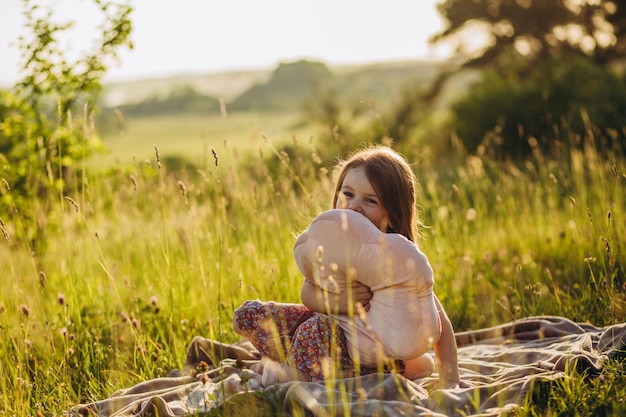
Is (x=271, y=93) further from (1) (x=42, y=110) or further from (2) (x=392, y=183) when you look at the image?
(2) (x=392, y=183)

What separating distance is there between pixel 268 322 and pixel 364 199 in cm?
73

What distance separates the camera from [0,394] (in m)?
3.07

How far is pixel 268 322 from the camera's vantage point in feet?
10.1

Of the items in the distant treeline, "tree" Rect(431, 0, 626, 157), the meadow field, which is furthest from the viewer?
the distant treeline

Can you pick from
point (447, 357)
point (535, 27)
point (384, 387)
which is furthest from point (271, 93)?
point (384, 387)

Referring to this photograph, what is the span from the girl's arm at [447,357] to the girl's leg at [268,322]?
0.62 meters

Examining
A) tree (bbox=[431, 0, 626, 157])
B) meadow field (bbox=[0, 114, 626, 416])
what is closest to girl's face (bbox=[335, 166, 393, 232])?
meadow field (bbox=[0, 114, 626, 416])

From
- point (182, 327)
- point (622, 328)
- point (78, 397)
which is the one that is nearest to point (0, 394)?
point (78, 397)

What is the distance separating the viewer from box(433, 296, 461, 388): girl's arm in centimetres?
302

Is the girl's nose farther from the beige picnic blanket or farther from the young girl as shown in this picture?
the beige picnic blanket

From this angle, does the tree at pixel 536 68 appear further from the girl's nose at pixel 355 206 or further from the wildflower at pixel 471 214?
the girl's nose at pixel 355 206

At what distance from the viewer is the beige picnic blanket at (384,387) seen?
2.64 metres

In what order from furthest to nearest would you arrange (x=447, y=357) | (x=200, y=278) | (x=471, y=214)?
(x=471, y=214), (x=200, y=278), (x=447, y=357)

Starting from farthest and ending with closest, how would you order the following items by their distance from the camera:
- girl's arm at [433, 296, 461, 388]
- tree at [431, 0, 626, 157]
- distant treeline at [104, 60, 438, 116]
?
1. distant treeline at [104, 60, 438, 116]
2. tree at [431, 0, 626, 157]
3. girl's arm at [433, 296, 461, 388]
